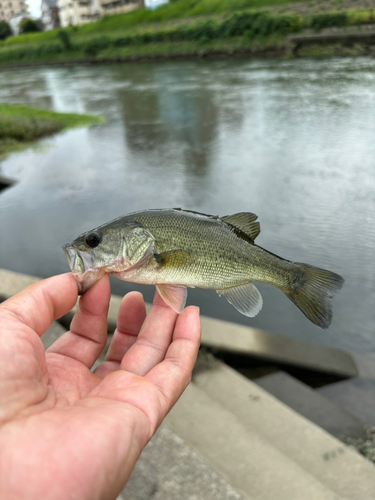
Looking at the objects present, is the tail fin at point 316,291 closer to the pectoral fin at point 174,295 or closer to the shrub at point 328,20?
the pectoral fin at point 174,295

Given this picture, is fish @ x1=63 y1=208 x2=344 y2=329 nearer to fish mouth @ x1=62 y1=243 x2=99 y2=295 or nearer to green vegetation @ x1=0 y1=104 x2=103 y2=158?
fish mouth @ x1=62 y1=243 x2=99 y2=295

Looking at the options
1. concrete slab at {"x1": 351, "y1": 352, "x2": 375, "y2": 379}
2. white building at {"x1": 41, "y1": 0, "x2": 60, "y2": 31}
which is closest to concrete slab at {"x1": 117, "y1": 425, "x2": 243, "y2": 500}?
concrete slab at {"x1": 351, "y1": 352, "x2": 375, "y2": 379}

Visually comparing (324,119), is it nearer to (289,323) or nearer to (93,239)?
(289,323)

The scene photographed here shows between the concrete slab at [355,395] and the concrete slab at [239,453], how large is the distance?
1172 mm

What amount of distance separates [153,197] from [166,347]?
23.7 feet

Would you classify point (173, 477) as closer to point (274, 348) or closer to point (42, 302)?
point (42, 302)

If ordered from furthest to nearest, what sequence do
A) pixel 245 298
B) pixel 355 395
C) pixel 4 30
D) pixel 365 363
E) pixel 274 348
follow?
pixel 4 30 → pixel 365 363 → pixel 274 348 → pixel 355 395 → pixel 245 298

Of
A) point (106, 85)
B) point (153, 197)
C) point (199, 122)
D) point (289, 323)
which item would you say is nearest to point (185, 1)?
point (106, 85)

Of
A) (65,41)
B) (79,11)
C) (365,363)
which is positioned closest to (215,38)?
(65,41)

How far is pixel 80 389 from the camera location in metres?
2.09

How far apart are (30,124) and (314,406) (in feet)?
53.1

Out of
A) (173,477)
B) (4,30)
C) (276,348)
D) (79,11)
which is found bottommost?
(276,348)

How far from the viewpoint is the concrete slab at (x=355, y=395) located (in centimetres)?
439

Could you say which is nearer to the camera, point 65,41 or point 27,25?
point 65,41
